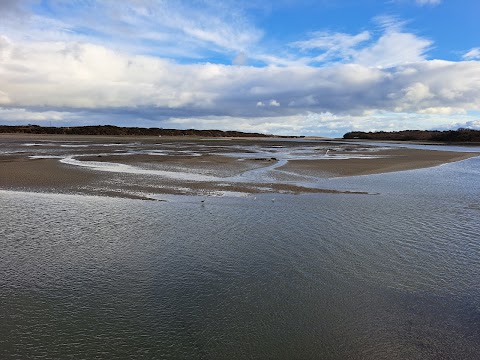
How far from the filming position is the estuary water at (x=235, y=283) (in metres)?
4.37

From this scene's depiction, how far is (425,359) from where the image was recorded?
4145mm

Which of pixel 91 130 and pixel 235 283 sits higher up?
pixel 91 130

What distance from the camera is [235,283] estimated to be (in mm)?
5965

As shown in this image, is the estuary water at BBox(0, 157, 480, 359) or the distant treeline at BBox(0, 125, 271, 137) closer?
the estuary water at BBox(0, 157, 480, 359)

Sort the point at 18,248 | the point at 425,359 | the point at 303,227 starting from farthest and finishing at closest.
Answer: the point at 303,227 → the point at 18,248 → the point at 425,359

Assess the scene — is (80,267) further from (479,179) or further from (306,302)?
(479,179)

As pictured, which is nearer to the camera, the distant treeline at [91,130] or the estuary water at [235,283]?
the estuary water at [235,283]

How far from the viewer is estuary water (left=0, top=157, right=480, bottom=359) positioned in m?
4.37

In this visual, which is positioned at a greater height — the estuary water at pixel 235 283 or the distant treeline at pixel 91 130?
the distant treeline at pixel 91 130

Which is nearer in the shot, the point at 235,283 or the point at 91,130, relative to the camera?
the point at 235,283

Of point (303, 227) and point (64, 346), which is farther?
point (303, 227)

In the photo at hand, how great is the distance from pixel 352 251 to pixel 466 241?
9.05 ft

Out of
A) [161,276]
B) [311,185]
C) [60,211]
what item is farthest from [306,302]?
[311,185]

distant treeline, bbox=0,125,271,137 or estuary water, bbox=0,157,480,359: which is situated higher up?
distant treeline, bbox=0,125,271,137
